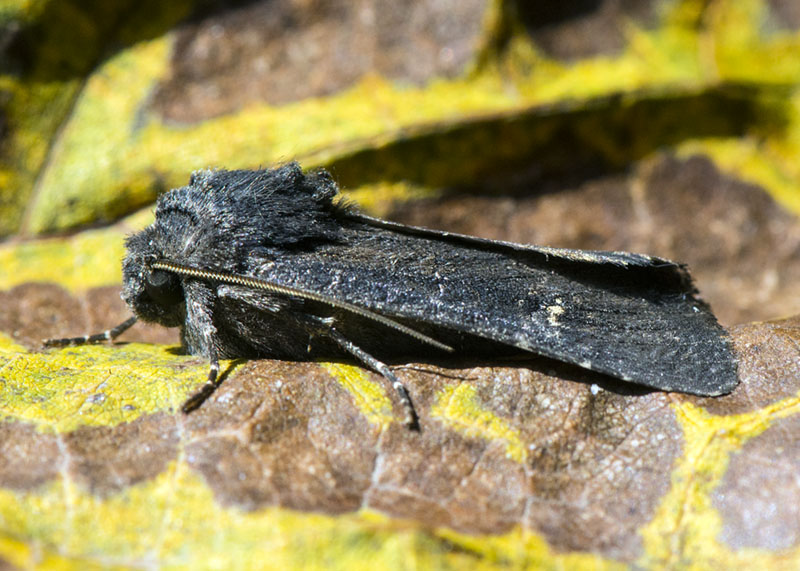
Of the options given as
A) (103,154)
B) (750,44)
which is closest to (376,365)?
(103,154)

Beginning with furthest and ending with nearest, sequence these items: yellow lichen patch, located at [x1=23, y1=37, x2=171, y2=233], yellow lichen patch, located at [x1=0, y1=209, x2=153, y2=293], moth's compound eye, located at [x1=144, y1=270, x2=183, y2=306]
Result: yellow lichen patch, located at [x1=23, y1=37, x2=171, y2=233] → yellow lichen patch, located at [x1=0, y1=209, x2=153, y2=293] → moth's compound eye, located at [x1=144, y1=270, x2=183, y2=306]

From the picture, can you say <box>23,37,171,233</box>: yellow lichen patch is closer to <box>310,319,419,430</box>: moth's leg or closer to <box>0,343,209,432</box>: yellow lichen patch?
<box>0,343,209,432</box>: yellow lichen patch

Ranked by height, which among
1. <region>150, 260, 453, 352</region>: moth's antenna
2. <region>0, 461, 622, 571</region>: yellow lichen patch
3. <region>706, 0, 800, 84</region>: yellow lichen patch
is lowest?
<region>0, 461, 622, 571</region>: yellow lichen patch

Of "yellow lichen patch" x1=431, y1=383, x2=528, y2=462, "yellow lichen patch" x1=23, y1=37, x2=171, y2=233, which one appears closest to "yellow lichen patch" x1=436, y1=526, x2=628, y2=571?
"yellow lichen patch" x1=431, y1=383, x2=528, y2=462

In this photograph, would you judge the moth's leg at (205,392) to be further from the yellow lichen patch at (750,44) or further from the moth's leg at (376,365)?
the yellow lichen patch at (750,44)

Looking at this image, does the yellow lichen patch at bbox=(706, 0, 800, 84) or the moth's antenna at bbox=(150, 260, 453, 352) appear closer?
the moth's antenna at bbox=(150, 260, 453, 352)

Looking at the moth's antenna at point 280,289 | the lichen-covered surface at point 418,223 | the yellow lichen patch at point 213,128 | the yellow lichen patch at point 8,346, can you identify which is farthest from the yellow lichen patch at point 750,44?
the yellow lichen patch at point 8,346
